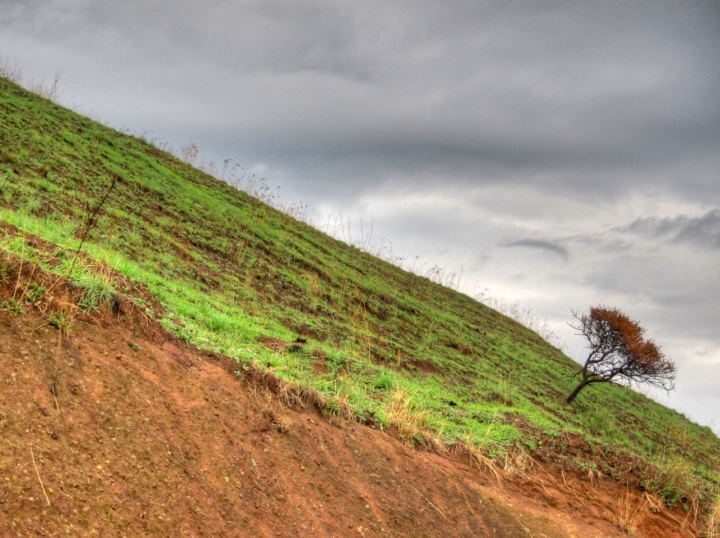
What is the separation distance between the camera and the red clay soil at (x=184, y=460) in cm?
331

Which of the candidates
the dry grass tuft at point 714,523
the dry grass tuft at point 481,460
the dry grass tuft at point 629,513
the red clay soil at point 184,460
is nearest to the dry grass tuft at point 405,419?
the red clay soil at point 184,460

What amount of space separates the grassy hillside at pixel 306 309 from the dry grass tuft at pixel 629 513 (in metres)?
0.52

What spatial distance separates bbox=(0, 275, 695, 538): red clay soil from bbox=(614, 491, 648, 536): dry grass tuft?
71 centimetres

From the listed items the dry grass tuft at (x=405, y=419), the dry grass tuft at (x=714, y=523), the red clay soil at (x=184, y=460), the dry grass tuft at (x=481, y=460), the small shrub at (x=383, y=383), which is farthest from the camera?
the small shrub at (x=383, y=383)

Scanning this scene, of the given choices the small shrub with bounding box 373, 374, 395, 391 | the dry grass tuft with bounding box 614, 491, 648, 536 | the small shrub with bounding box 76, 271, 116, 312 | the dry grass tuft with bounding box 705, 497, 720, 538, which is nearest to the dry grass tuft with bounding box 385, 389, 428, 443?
the small shrub with bounding box 373, 374, 395, 391

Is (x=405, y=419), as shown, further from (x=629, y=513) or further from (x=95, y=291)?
(x=95, y=291)

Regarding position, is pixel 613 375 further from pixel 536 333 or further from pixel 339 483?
pixel 339 483

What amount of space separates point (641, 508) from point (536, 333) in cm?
1871

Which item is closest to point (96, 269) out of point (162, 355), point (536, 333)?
point (162, 355)

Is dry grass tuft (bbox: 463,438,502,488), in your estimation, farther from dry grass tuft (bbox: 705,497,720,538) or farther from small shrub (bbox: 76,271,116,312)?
small shrub (bbox: 76,271,116,312)

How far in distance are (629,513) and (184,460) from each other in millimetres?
5665

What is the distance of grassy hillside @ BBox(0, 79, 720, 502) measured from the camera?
22.8ft

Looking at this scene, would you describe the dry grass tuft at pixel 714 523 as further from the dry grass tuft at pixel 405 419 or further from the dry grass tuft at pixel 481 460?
the dry grass tuft at pixel 405 419

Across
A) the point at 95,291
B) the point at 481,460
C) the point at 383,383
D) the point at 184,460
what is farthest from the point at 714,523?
the point at 95,291
